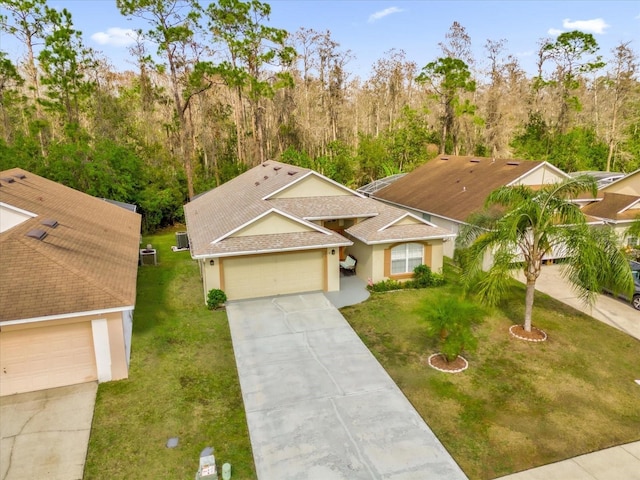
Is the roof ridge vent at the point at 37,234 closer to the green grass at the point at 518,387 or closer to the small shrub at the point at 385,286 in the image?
the green grass at the point at 518,387

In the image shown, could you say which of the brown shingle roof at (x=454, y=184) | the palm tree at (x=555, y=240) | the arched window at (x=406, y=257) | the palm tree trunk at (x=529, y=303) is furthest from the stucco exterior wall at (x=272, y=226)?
the brown shingle roof at (x=454, y=184)

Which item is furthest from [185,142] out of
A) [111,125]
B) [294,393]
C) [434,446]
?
[434,446]

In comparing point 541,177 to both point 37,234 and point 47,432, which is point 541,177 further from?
point 47,432

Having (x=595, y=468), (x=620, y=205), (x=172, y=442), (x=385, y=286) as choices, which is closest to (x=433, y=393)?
(x=595, y=468)

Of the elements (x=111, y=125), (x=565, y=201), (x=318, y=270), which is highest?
(x=111, y=125)

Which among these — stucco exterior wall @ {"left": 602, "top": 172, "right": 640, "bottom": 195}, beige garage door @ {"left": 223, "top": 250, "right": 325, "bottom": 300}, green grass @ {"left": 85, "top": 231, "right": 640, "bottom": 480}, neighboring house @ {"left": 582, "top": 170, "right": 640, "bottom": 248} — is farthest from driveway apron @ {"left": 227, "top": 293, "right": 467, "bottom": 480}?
stucco exterior wall @ {"left": 602, "top": 172, "right": 640, "bottom": 195}

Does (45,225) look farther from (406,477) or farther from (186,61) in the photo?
(186,61)
